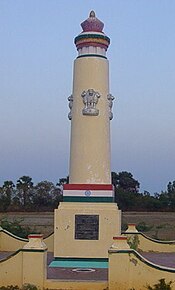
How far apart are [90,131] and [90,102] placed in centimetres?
87

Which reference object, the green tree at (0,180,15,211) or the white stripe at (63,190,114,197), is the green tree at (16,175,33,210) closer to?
the green tree at (0,180,15,211)

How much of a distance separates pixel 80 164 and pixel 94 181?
664mm

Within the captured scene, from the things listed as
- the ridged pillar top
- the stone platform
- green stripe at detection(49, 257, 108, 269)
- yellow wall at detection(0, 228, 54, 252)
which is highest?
the ridged pillar top

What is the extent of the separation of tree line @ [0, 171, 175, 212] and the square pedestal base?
103 feet

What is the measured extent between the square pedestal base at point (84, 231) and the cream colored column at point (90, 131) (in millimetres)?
1050

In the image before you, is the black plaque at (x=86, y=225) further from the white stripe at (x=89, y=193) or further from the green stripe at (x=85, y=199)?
the white stripe at (x=89, y=193)

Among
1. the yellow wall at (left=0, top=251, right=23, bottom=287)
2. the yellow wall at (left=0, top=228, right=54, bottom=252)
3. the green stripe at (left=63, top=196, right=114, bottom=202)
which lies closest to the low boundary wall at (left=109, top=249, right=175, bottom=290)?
the yellow wall at (left=0, top=251, right=23, bottom=287)

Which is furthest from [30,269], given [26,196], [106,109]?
[26,196]

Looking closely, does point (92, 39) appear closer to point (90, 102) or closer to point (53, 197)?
point (90, 102)

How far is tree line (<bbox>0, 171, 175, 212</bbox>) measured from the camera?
163 ft

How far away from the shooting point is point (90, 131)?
17.0 m

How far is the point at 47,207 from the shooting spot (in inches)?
2052

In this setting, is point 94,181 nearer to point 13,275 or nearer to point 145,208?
point 13,275

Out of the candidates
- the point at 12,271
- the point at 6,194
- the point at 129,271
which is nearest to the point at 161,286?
the point at 129,271
